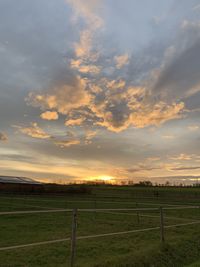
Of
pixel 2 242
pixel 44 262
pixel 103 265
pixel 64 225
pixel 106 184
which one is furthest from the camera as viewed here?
pixel 106 184

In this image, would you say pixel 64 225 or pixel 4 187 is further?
pixel 4 187

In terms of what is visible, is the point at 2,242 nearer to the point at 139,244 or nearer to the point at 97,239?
the point at 97,239

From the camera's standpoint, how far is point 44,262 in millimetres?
9422

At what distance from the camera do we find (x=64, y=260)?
9.76 meters

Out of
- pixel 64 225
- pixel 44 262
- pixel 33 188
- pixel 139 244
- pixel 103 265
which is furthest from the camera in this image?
pixel 33 188

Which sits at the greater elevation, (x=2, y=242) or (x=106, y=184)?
(x=106, y=184)

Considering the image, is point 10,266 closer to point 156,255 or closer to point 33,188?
point 156,255

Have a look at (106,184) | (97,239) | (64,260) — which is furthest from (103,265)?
(106,184)

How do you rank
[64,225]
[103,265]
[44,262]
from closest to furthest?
[103,265] → [44,262] → [64,225]

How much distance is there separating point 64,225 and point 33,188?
209ft

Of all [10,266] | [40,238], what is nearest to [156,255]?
[10,266]

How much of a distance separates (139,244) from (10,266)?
501cm

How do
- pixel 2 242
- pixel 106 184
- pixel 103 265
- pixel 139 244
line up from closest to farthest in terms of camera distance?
pixel 103 265
pixel 139 244
pixel 2 242
pixel 106 184

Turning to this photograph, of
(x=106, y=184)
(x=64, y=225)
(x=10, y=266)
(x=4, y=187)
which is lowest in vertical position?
(x=10, y=266)
